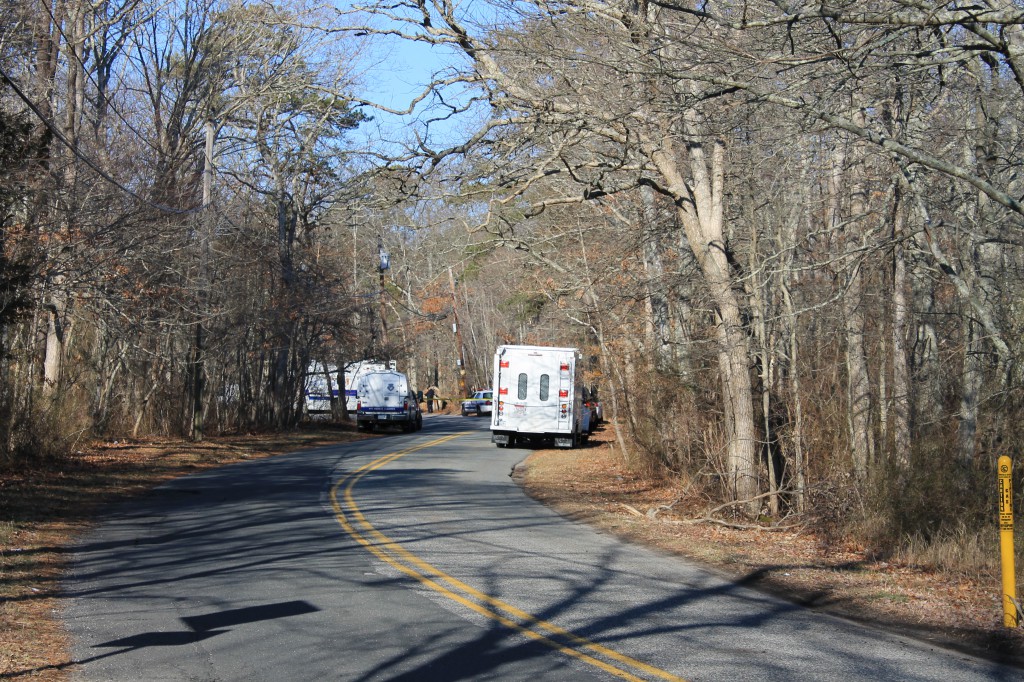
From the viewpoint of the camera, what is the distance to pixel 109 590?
9.62 meters

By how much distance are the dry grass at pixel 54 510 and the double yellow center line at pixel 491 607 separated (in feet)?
10.9

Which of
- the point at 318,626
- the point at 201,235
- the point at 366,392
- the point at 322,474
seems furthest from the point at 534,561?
the point at 366,392

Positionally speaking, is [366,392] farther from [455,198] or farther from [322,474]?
[455,198]

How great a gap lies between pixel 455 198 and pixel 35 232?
8.64m

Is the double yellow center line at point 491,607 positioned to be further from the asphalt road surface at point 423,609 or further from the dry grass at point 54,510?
the dry grass at point 54,510

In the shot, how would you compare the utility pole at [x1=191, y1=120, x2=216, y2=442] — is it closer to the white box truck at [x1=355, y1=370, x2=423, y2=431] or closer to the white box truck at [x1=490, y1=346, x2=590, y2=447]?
the white box truck at [x1=490, y1=346, x2=590, y2=447]

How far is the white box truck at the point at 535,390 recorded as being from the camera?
31734 mm

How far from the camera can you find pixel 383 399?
40531mm

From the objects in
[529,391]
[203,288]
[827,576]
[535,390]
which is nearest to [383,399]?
[529,391]

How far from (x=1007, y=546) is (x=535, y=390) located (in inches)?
935

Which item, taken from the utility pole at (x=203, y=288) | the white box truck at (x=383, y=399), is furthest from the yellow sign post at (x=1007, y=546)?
the white box truck at (x=383, y=399)

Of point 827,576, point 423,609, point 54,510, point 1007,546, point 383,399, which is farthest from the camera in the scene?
point 383,399

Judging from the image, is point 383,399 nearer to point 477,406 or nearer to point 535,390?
point 535,390

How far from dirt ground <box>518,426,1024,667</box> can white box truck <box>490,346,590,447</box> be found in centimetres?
1245
